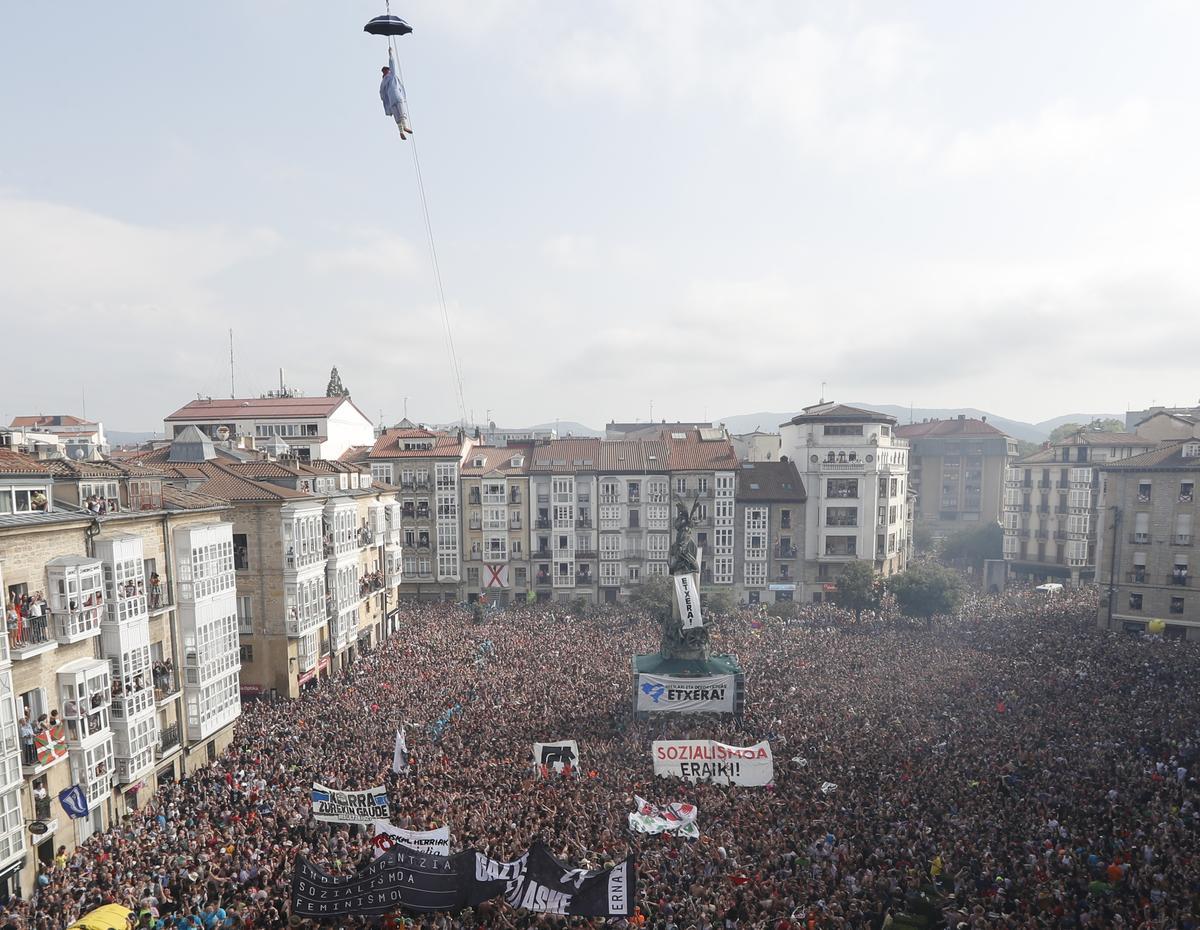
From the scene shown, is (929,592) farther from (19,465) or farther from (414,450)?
(19,465)

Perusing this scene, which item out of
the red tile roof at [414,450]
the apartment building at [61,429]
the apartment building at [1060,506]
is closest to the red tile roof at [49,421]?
the apartment building at [61,429]

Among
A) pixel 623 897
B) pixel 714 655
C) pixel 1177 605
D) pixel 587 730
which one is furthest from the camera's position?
pixel 1177 605

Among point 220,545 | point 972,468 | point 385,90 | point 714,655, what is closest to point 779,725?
point 714,655

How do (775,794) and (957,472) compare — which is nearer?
(775,794)

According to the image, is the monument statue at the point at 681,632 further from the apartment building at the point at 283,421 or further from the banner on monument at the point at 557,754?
the apartment building at the point at 283,421

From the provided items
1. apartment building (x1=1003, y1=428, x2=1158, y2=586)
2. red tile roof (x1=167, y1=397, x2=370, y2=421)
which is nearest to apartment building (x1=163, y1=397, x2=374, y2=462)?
red tile roof (x1=167, y1=397, x2=370, y2=421)

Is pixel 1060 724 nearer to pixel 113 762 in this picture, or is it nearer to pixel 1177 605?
pixel 1177 605

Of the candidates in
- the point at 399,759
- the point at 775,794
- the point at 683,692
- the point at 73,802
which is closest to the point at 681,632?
the point at 683,692
